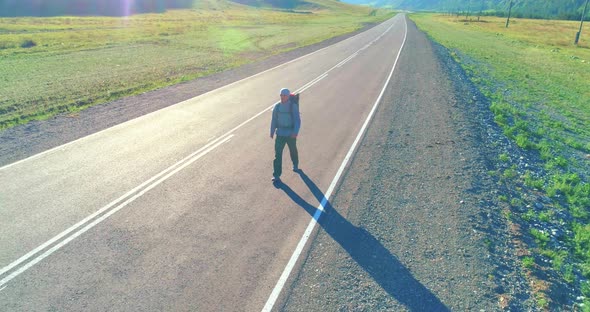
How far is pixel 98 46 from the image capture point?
33375mm

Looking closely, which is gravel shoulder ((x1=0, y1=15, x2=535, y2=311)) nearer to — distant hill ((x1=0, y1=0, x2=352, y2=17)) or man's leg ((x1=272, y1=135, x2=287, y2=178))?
man's leg ((x1=272, y1=135, x2=287, y2=178))

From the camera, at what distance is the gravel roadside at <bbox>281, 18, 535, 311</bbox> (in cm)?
498

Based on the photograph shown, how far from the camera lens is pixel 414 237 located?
626cm

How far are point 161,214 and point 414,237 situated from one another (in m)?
4.76

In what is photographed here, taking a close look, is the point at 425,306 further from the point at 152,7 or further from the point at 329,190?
Answer: the point at 152,7

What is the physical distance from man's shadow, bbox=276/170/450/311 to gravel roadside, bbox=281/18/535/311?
2cm

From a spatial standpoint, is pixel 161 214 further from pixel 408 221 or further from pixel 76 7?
pixel 76 7

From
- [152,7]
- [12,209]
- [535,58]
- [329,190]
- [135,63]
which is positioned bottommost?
[12,209]

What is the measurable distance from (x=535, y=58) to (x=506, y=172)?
31189mm

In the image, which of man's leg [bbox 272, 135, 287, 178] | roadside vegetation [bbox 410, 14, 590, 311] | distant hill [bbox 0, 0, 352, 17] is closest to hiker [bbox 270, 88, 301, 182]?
man's leg [bbox 272, 135, 287, 178]

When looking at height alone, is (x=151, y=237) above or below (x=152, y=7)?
below

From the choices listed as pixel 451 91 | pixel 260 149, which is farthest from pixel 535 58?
pixel 260 149

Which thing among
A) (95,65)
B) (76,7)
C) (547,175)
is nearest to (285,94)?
(547,175)

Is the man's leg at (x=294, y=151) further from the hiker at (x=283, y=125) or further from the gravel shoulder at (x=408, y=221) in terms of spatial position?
the gravel shoulder at (x=408, y=221)
